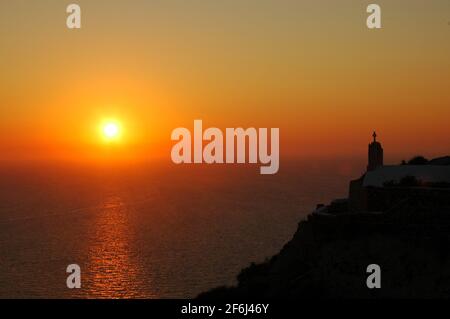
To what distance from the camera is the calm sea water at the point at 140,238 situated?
66.8 m

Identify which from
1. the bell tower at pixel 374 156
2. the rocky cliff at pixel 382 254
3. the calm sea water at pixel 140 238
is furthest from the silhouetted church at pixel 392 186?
the calm sea water at pixel 140 238

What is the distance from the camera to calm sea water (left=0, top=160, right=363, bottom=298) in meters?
66.8

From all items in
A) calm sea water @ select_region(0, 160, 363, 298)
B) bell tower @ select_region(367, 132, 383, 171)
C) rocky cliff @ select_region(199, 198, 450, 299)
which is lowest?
calm sea water @ select_region(0, 160, 363, 298)

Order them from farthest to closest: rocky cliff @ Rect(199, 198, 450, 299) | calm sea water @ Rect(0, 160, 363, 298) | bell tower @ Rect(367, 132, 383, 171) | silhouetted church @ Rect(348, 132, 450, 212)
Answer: calm sea water @ Rect(0, 160, 363, 298) < bell tower @ Rect(367, 132, 383, 171) < silhouetted church @ Rect(348, 132, 450, 212) < rocky cliff @ Rect(199, 198, 450, 299)

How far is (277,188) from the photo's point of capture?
185 meters

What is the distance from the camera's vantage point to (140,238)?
317ft

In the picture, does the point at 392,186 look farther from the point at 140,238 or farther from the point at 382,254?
the point at 140,238

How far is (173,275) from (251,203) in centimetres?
7531

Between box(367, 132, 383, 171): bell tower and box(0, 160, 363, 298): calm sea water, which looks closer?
box(367, 132, 383, 171): bell tower

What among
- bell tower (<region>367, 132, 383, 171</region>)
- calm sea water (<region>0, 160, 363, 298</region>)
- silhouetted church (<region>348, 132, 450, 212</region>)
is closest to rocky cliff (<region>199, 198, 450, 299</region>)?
silhouetted church (<region>348, 132, 450, 212</region>)

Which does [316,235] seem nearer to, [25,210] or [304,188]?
[25,210]

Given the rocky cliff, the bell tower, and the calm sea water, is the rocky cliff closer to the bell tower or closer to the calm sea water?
the bell tower

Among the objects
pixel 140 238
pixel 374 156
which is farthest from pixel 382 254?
pixel 140 238

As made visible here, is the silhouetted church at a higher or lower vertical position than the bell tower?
lower
